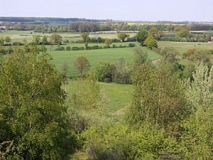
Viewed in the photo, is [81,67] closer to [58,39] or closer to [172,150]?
[58,39]

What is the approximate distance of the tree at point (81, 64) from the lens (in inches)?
2521

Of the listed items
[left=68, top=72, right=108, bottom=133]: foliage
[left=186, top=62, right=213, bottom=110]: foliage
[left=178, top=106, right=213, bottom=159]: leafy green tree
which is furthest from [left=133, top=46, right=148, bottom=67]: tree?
[left=178, top=106, right=213, bottom=159]: leafy green tree

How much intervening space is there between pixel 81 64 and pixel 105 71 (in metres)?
5.89

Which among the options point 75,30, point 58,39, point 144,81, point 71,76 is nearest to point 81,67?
point 71,76

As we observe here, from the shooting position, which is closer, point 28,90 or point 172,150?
point 28,90

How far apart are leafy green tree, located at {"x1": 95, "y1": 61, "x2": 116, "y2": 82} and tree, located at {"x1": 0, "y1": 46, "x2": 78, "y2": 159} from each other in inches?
1923

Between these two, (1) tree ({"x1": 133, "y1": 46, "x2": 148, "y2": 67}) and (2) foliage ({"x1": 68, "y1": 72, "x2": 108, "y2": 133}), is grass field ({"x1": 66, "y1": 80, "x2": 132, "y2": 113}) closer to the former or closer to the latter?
(1) tree ({"x1": 133, "y1": 46, "x2": 148, "y2": 67})

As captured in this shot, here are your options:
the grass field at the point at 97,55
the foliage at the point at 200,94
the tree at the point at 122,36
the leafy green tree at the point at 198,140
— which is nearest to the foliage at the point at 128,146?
the leafy green tree at the point at 198,140

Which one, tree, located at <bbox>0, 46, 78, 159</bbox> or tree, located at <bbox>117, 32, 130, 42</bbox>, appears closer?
tree, located at <bbox>0, 46, 78, 159</bbox>

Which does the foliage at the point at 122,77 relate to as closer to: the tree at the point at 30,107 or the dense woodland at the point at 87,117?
the dense woodland at the point at 87,117

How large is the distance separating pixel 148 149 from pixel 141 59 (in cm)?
4844

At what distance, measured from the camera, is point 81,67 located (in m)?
64.8

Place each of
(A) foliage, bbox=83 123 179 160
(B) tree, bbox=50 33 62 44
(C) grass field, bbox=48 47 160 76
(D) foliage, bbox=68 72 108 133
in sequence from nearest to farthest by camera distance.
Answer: (A) foliage, bbox=83 123 179 160 < (D) foliage, bbox=68 72 108 133 < (C) grass field, bbox=48 47 160 76 < (B) tree, bbox=50 33 62 44

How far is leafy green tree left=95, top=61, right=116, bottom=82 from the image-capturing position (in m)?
63.7
